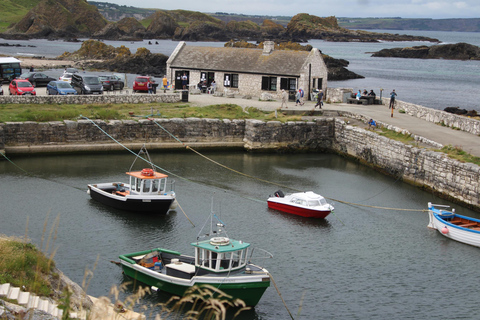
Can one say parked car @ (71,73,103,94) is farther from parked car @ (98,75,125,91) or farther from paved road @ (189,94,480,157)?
paved road @ (189,94,480,157)

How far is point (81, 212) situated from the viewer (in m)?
26.1

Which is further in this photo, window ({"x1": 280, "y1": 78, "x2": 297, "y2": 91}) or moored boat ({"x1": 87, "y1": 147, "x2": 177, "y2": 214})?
window ({"x1": 280, "y1": 78, "x2": 297, "y2": 91})

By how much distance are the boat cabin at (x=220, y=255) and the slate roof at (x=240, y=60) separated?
29.5 m

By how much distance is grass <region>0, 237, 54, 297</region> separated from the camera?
12.3 meters

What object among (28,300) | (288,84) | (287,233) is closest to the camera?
(28,300)

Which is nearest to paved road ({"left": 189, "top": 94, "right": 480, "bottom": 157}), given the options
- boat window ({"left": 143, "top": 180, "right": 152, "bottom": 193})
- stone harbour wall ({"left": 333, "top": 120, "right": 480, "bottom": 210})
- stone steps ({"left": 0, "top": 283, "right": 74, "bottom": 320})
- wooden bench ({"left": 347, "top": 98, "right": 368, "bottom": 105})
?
wooden bench ({"left": 347, "top": 98, "right": 368, "bottom": 105})

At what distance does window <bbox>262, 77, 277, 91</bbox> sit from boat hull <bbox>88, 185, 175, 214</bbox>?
23229 mm

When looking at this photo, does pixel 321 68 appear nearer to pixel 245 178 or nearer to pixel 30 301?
pixel 245 178

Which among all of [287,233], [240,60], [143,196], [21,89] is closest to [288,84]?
[240,60]

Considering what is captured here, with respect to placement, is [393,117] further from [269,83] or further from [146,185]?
[146,185]

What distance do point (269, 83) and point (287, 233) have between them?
24.6 metres

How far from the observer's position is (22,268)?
1306 cm

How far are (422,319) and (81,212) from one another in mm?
15787

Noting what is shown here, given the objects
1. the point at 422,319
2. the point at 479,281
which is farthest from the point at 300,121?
the point at 422,319
